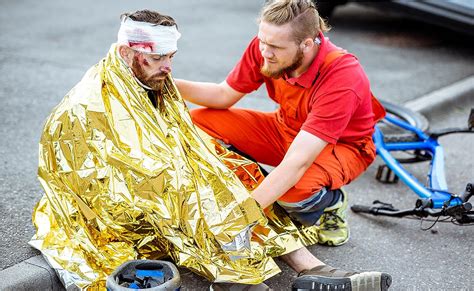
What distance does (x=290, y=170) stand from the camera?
3119 millimetres

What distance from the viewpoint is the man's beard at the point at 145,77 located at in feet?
9.93

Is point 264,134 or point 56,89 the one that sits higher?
point 264,134

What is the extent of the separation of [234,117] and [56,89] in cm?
236

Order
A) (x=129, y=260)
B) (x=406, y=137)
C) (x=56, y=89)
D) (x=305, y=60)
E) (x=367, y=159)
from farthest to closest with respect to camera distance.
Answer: (x=56, y=89)
(x=406, y=137)
(x=367, y=159)
(x=305, y=60)
(x=129, y=260)

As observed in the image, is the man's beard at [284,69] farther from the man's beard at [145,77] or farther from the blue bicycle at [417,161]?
the blue bicycle at [417,161]

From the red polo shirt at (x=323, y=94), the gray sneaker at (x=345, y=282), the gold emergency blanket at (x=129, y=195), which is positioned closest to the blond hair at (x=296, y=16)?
the red polo shirt at (x=323, y=94)

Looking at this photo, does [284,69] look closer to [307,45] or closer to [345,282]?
[307,45]

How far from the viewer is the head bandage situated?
2938 millimetres

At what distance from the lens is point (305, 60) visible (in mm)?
3361

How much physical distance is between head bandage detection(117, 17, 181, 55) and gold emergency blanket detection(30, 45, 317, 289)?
4.6 inches

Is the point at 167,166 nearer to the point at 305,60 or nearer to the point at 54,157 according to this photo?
the point at 54,157

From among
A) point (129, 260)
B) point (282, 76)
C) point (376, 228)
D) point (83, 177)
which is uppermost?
point (282, 76)

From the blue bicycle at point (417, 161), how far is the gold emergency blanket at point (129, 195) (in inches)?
42.9

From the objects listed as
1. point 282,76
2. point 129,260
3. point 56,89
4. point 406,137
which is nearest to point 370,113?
point 282,76
